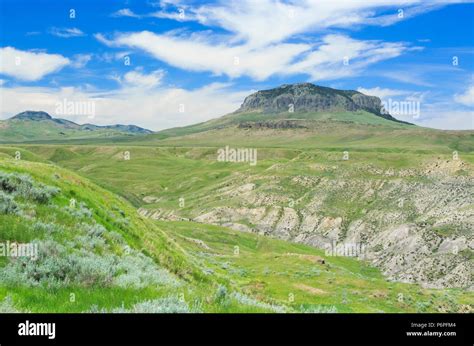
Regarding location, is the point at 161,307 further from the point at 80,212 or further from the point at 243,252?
the point at 243,252

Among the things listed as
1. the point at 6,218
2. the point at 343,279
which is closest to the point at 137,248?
the point at 6,218

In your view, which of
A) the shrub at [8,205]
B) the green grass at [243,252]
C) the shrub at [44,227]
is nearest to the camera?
the green grass at [243,252]

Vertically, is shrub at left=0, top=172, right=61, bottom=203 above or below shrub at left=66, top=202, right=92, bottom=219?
above

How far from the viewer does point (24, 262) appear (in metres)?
14.4

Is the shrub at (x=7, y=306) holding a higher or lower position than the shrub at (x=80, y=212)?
lower

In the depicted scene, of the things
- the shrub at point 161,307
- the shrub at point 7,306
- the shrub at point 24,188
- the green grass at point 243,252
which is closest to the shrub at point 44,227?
the green grass at point 243,252

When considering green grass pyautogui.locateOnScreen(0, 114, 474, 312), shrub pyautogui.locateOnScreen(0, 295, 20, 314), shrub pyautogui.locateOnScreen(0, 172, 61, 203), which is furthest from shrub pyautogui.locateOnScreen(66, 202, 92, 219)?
shrub pyautogui.locateOnScreen(0, 295, 20, 314)

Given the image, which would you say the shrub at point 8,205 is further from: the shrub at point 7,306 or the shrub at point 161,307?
the shrub at point 161,307

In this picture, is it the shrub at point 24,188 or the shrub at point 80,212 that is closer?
the shrub at point 24,188

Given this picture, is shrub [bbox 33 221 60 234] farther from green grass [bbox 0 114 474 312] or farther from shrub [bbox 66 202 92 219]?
shrub [bbox 66 202 92 219]

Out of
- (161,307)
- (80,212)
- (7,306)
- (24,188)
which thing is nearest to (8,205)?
(24,188)

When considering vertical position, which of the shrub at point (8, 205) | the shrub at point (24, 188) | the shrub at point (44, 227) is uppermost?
the shrub at point (24, 188)
